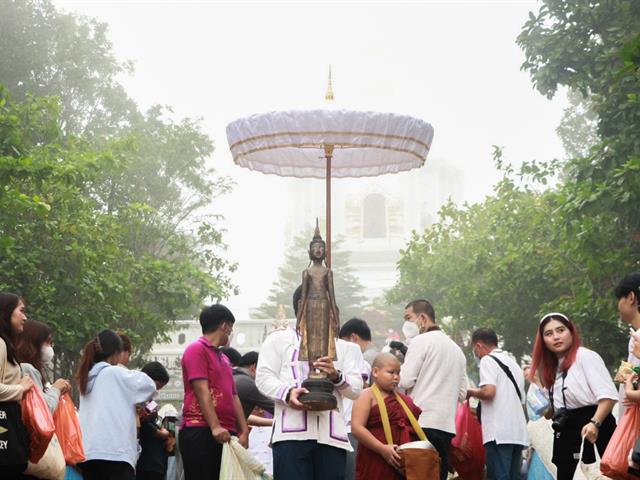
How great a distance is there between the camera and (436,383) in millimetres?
6934

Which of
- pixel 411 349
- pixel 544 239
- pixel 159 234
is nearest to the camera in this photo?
pixel 411 349

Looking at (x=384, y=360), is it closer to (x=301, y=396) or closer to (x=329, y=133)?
(x=301, y=396)

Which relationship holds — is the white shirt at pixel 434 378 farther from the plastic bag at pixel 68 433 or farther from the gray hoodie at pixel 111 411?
the plastic bag at pixel 68 433

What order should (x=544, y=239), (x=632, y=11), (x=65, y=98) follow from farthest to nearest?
(x=65, y=98), (x=544, y=239), (x=632, y=11)

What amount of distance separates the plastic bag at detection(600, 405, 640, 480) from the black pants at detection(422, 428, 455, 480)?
71.0 inches

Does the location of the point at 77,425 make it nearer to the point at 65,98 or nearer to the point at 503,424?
the point at 503,424

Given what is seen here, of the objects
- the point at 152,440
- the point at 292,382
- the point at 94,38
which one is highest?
the point at 94,38

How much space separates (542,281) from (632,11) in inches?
349

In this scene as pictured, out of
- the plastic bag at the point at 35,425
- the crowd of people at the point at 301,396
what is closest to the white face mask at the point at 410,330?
the crowd of people at the point at 301,396

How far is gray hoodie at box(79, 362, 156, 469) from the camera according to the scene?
6805mm

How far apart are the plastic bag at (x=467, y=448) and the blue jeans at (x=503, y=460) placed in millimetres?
80

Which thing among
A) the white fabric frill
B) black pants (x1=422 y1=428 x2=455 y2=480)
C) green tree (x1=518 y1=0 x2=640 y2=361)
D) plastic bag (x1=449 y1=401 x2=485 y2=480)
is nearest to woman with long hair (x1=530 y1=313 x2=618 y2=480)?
black pants (x1=422 y1=428 x2=455 y2=480)

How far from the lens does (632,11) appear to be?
1396 centimetres

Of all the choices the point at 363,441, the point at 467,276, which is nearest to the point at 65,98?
the point at 467,276
